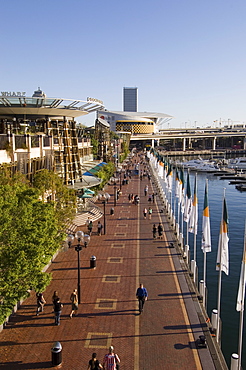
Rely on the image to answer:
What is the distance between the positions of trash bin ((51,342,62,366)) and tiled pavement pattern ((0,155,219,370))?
0.30 meters

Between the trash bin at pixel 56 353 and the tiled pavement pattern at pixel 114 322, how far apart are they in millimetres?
302

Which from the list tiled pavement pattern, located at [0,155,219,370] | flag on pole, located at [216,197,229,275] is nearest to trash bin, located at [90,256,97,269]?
tiled pavement pattern, located at [0,155,219,370]

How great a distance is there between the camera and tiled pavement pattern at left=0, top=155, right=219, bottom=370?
13.3 metres

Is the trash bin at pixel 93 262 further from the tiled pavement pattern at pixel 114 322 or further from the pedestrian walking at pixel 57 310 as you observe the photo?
the pedestrian walking at pixel 57 310

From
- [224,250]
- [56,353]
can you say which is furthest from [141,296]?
[56,353]

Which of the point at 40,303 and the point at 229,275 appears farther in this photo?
the point at 229,275

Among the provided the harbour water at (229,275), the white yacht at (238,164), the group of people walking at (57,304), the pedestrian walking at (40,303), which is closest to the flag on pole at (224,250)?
the harbour water at (229,275)

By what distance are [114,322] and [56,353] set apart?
387cm

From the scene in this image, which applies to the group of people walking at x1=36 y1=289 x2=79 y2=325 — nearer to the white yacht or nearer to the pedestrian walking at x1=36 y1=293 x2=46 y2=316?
the pedestrian walking at x1=36 y1=293 x2=46 y2=316

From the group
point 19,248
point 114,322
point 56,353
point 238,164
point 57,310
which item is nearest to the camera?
point 56,353

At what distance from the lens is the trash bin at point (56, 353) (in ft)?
41.6

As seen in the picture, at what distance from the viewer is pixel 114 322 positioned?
52.5 feet

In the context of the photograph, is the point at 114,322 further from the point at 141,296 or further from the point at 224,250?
the point at 224,250

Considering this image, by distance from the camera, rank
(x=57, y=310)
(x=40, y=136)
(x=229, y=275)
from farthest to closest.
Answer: (x=40, y=136)
(x=229, y=275)
(x=57, y=310)
